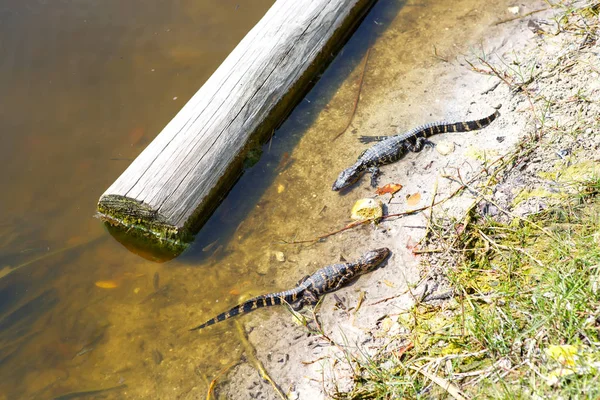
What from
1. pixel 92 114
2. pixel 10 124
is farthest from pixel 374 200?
pixel 10 124

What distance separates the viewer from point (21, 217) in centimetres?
562

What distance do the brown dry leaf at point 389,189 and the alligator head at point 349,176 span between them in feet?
0.96

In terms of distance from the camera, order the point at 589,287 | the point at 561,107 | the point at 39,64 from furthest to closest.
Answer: the point at 39,64 → the point at 561,107 → the point at 589,287

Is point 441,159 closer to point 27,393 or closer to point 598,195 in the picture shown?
point 598,195

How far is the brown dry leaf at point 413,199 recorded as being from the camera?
5301 mm

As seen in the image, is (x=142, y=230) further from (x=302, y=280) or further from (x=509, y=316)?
(x=509, y=316)

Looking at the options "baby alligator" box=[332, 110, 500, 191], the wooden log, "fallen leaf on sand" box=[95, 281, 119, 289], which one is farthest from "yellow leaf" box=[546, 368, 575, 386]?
"fallen leaf on sand" box=[95, 281, 119, 289]

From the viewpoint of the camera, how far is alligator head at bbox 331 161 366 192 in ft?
18.8

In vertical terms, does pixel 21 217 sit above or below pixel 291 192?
above

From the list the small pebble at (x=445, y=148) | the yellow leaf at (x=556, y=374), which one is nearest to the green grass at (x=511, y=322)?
the yellow leaf at (x=556, y=374)

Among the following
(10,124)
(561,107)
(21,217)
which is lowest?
(561,107)

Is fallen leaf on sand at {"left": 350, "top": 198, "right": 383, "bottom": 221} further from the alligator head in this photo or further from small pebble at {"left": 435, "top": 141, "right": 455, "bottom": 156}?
small pebble at {"left": 435, "top": 141, "right": 455, "bottom": 156}

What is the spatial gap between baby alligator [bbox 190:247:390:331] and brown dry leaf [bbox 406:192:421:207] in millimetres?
732

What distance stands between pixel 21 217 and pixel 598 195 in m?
5.63
